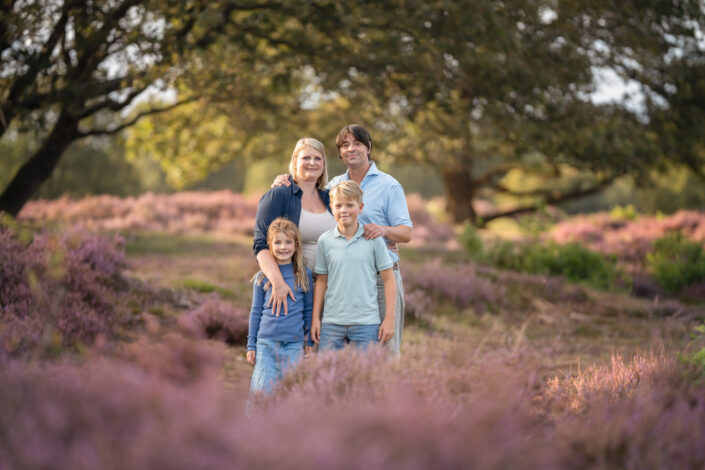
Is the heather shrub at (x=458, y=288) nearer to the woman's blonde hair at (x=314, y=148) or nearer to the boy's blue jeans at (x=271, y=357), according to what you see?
the woman's blonde hair at (x=314, y=148)

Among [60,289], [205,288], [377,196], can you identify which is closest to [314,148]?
[377,196]

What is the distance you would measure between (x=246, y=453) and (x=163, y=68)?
301 inches

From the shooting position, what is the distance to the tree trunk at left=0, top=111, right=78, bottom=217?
9.07m

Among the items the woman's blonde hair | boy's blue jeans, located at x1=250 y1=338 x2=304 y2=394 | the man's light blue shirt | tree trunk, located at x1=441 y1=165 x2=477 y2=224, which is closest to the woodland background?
boy's blue jeans, located at x1=250 y1=338 x2=304 y2=394

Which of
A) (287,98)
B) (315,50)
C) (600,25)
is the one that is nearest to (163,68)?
(315,50)

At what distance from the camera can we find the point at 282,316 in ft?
11.7

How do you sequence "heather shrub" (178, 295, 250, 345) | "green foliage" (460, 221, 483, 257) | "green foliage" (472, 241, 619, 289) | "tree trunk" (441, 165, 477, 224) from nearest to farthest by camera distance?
"heather shrub" (178, 295, 250, 345)
"green foliage" (472, 241, 619, 289)
"green foliage" (460, 221, 483, 257)
"tree trunk" (441, 165, 477, 224)

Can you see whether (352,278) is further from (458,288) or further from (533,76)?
(533,76)

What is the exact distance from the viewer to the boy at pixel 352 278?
345 centimetres

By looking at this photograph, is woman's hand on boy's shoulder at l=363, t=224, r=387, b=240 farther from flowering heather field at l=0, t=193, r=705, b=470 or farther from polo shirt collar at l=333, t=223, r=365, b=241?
flowering heather field at l=0, t=193, r=705, b=470

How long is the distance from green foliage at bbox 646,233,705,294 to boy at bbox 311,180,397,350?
333 inches

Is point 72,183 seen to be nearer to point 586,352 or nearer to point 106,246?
point 106,246

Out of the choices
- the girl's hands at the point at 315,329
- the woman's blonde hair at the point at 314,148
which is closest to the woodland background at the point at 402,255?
the girl's hands at the point at 315,329

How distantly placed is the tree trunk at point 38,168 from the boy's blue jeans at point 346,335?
282 inches
